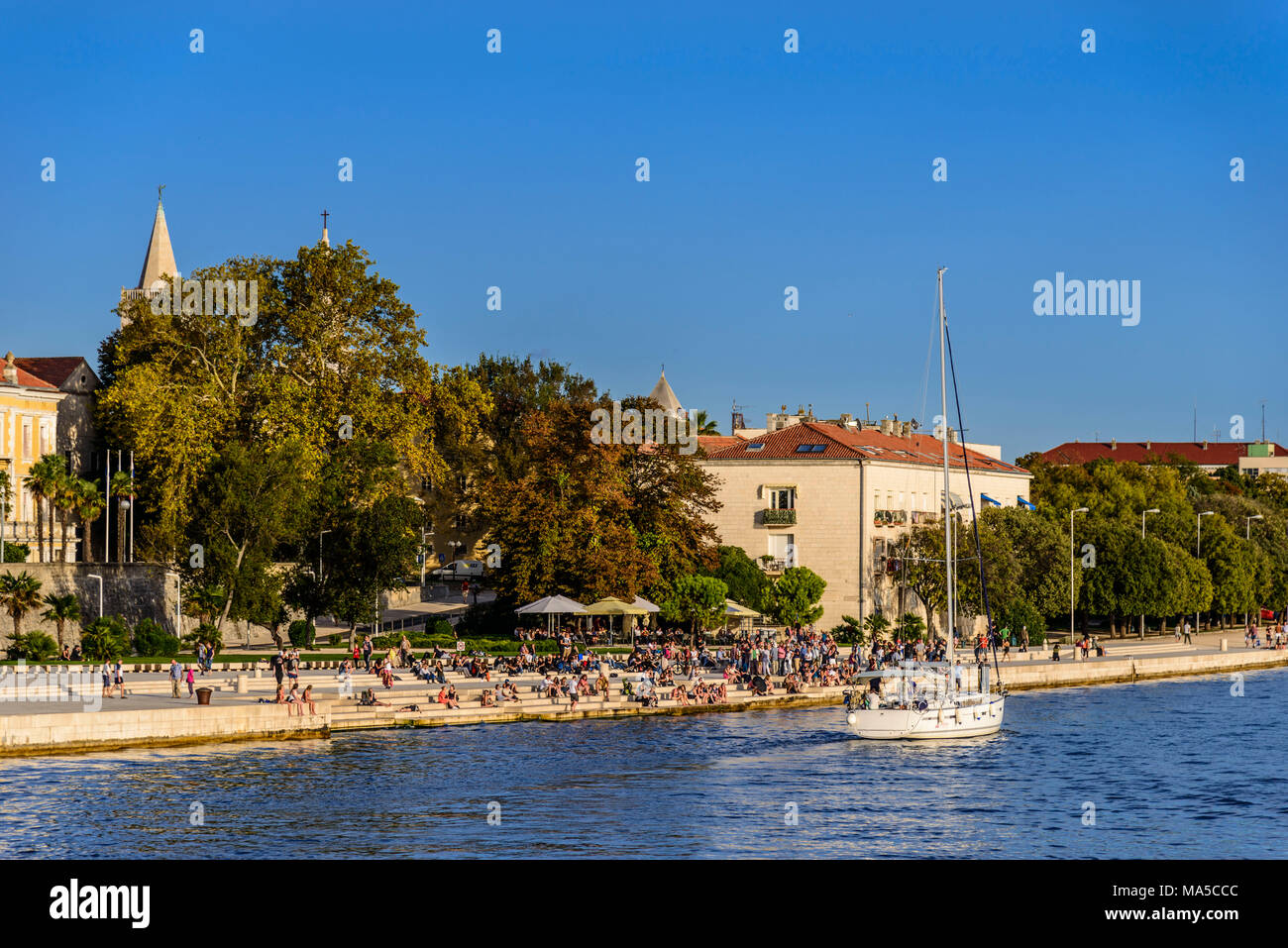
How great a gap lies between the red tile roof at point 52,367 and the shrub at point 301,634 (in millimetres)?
22507

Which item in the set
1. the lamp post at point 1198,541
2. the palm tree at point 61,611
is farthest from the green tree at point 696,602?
the lamp post at point 1198,541

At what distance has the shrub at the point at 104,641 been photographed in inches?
1992

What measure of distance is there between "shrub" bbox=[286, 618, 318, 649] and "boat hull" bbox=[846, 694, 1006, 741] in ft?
86.6

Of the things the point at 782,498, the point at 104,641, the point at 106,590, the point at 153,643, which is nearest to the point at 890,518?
the point at 782,498

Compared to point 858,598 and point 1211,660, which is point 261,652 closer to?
point 858,598

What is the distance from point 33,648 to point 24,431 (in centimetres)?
2442

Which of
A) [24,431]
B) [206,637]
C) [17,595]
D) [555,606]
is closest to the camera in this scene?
[17,595]

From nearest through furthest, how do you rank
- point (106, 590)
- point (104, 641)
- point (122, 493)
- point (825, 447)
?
1. point (104, 641)
2. point (106, 590)
3. point (122, 493)
4. point (825, 447)

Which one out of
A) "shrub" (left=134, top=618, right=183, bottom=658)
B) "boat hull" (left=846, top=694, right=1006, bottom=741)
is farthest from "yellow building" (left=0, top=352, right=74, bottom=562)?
"boat hull" (left=846, top=694, right=1006, bottom=741)

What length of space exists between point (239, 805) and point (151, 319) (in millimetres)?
43237

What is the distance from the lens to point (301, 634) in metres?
62.0

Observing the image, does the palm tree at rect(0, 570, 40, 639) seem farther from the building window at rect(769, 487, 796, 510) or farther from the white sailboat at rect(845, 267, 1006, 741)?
the building window at rect(769, 487, 796, 510)

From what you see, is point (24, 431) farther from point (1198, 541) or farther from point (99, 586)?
point (1198, 541)

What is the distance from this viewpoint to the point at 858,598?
245 ft
